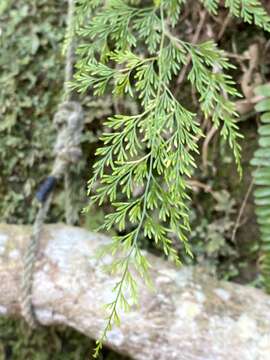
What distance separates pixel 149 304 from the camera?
49.8 inches

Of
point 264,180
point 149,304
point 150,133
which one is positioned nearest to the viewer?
point 150,133

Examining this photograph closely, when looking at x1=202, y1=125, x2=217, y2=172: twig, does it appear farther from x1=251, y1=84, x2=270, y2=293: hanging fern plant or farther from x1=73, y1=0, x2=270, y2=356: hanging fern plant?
x1=73, y1=0, x2=270, y2=356: hanging fern plant

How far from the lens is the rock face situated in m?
1.21

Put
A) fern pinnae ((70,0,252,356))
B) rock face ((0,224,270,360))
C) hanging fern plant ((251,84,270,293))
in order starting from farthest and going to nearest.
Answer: hanging fern plant ((251,84,270,293)), rock face ((0,224,270,360)), fern pinnae ((70,0,252,356))

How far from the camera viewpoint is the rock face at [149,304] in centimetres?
121

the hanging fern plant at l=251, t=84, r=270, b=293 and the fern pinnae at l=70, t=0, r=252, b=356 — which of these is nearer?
the fern pinnae at l=70, t=0, r=252, b=356

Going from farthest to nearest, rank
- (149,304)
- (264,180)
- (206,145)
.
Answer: (206,145) → (264,180) → (149,304)

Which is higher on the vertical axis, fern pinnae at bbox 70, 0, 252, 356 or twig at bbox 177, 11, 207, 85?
twig at bbox 177, 11, 207, 85

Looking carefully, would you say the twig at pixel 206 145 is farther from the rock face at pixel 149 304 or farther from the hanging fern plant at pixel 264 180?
the rock face at pixel 149 304

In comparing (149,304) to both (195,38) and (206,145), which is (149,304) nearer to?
(206,145)

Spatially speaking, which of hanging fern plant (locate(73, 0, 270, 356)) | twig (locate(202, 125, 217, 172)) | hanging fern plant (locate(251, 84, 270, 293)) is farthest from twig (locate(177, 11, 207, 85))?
hanging fern plant (locate(73, 0, 270, 356))

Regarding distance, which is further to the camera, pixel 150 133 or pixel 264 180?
pixel 264 180

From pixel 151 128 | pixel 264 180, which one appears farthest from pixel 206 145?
pixel 151 128

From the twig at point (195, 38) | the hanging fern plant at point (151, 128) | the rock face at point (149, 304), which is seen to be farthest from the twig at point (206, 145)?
the hanging fern plant at point (151, 128)
